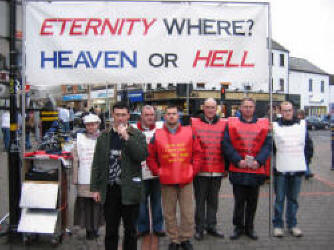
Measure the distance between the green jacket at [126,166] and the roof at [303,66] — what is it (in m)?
49.1

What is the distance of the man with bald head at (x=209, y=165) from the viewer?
200 inches

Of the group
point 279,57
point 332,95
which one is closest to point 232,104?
point 279,57

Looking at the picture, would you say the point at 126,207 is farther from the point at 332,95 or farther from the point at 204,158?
the point at 332,95

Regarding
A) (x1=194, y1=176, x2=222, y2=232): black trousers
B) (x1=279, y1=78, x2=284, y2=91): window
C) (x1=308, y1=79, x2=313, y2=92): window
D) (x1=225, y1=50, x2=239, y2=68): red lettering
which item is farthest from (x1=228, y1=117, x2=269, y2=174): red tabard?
(x1=308, y1=79, x2=313, y2=92): window

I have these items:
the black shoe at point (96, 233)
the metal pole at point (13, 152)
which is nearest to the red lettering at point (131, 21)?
the metal pole at point (13, 152)

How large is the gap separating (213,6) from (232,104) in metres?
35.6

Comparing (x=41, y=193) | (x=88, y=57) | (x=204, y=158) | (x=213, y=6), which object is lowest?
(x=41, y=193)

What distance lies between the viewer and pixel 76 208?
513 cm

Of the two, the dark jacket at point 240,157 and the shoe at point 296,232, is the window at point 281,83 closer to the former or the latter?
the shoe at point 296,232

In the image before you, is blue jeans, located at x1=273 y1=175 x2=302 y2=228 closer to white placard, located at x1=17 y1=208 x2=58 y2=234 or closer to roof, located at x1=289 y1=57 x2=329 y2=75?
white placard, located at x1=17 y1=208 x2=58 y2=234

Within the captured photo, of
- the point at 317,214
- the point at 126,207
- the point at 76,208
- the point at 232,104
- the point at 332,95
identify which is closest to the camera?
the point at 126,207

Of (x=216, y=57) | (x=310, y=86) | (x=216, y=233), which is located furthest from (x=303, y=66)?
(x=216, y=233)

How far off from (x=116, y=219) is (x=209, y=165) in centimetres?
161

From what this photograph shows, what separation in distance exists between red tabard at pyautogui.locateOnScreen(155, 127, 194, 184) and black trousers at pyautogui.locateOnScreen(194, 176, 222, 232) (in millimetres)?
543
